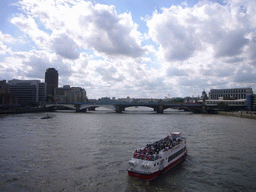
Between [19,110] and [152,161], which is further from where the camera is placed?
[19,110]

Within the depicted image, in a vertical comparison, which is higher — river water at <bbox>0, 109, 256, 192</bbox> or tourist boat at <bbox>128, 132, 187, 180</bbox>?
tourist boat at <bbox>128, 132, 187, 180</bbox>

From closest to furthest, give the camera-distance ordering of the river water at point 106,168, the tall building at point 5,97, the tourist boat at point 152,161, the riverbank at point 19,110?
the river water at point 106,168 → the tourist boat at point 152,161 → the riverbank at point 19,110 → the tall building at point 5,97

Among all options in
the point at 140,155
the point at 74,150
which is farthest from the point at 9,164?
the point at 140,155

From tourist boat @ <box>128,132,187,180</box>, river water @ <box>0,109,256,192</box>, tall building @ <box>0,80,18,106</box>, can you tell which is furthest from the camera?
tall building @ <box>0,80,18,106</box>

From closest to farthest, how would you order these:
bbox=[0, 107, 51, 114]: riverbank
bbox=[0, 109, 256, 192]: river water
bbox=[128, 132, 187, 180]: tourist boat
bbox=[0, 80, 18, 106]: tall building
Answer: bbox=[0, 109, 256, 192]: river water → bbox=[128, 132, 187, 180]: tourist boat → bbox=[0, 107, 51, 114]: riverbank → bbox=[0, 80, 18, 106]: tall building

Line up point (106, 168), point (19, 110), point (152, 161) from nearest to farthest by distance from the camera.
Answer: point (152, 161) → point (106, 168) → point (19, 110)

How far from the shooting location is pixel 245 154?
35.4 metres

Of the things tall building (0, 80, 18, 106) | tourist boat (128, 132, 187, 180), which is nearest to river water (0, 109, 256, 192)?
tourist boat (128, 132, 187, 180)

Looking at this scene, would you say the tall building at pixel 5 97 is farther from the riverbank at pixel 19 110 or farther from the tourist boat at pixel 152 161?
the tourist boat at pixel 152 161

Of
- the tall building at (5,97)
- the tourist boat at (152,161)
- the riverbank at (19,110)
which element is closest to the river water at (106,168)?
the tourist boat at (152,161)

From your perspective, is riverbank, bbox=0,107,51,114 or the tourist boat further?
riverbank, bbox=0,107,51,114

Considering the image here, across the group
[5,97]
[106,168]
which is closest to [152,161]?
[106,168]

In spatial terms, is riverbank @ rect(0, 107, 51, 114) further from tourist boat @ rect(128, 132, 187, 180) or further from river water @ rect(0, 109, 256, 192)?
tourist boat @ rect(128, 132, 187, 180)

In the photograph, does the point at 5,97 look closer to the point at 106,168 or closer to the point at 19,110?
the point at 19,110
